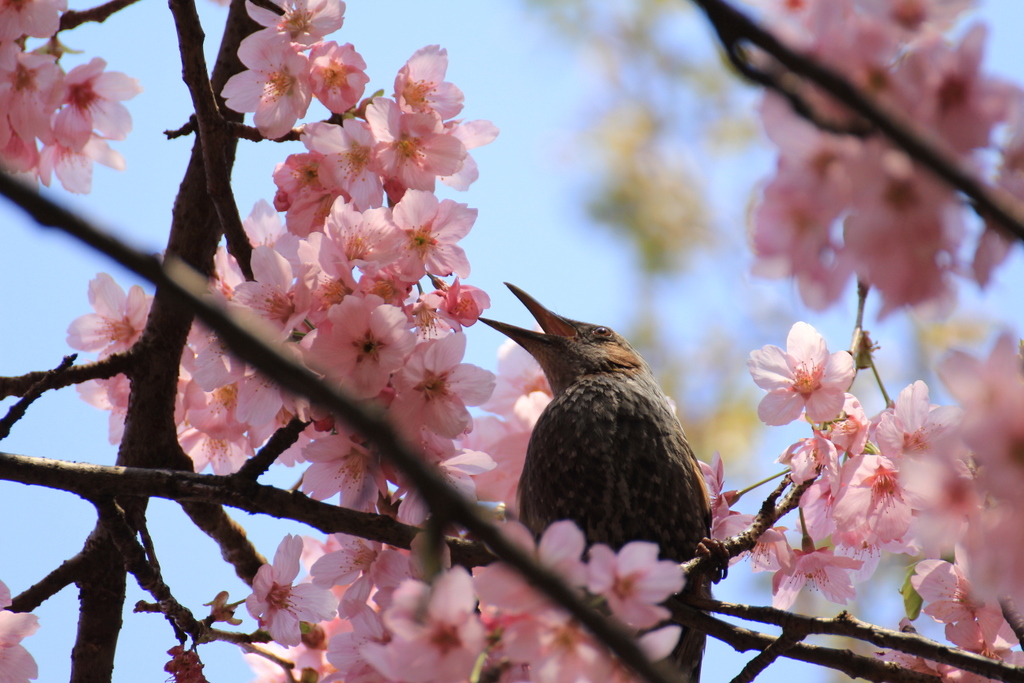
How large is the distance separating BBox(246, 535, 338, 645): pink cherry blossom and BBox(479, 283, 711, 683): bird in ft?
2.44

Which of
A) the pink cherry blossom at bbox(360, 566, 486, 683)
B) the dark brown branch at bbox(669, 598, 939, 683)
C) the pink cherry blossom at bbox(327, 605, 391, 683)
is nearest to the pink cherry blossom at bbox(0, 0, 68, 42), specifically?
the pink cherry blossom at bbox(327, 605, 391, 683)

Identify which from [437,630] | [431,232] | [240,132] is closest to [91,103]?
[240,132]

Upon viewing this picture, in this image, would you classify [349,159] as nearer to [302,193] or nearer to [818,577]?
[302,193]

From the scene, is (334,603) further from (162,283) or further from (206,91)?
(162,283)

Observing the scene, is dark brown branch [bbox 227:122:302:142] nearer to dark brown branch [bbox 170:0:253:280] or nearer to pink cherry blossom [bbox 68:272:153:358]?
dark brown branch [bbox 170:0:253:280]

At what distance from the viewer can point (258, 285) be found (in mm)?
1507

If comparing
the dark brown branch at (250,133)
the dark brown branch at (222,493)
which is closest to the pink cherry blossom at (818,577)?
the dark brown branch at (222,493)

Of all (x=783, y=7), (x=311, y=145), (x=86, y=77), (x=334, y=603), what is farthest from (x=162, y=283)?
(x=86, y=77)

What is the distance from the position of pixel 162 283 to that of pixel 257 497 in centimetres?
92

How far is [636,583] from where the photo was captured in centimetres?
100

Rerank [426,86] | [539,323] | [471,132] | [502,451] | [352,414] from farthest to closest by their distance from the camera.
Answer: [539,323]
[502,451]
[471,132]
[426,86]
[352,414]

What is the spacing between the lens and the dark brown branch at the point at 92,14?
6.31ft

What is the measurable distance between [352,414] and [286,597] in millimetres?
1290

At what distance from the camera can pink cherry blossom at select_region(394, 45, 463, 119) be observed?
5.77 ft
